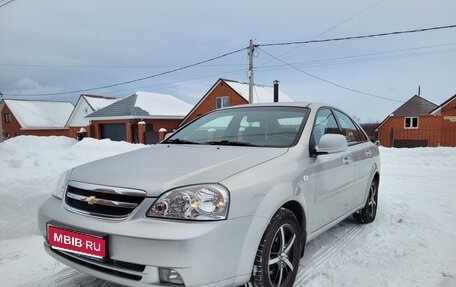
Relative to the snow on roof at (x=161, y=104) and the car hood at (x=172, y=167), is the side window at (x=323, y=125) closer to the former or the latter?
the car hood at (x=172, y=167)

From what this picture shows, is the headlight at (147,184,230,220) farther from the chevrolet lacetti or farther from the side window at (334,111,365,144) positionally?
the side window at (334,111,365,144)

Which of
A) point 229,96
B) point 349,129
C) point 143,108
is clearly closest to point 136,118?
point 143,108

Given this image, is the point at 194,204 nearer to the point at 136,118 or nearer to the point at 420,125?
the point at 136,118

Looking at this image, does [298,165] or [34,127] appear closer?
[298,165]

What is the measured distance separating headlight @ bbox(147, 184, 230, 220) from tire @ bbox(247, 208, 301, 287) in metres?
0.45

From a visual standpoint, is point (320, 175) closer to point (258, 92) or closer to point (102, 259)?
point (102, 259)

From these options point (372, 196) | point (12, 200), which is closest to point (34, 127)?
point (12, 200)

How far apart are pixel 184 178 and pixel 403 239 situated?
3016 millimetres

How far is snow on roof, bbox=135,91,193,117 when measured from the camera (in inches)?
1123

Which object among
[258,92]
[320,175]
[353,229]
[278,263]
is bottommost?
[353,229]

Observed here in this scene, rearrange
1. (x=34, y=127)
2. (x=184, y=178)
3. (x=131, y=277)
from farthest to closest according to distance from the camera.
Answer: (x=34, y=127) < (x=184, y=178) < (x=131, y=277)

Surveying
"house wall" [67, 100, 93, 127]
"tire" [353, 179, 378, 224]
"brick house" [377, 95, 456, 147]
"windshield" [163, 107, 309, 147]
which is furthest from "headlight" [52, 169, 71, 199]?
"house wall" [67, 100, 93, 127]

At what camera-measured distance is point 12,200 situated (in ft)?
14.3

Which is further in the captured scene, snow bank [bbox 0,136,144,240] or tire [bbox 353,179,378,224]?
tire [bbox 353,179,378,224]
